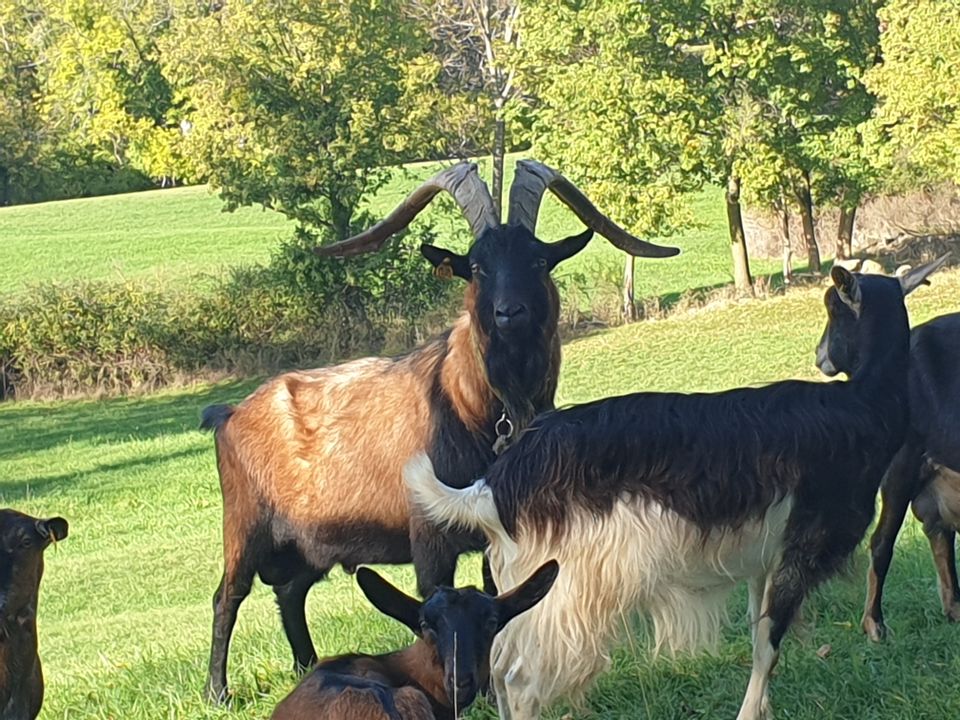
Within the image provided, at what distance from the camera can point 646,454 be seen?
5.04 meters

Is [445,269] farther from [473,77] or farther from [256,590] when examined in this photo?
[473,77]

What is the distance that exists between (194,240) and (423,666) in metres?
48.9

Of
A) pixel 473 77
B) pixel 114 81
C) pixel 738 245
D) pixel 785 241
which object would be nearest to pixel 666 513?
pixel 738 245

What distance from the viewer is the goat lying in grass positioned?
5.00 m

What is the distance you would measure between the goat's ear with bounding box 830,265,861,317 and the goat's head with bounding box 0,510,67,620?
3.28 meters

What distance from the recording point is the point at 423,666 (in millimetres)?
4543

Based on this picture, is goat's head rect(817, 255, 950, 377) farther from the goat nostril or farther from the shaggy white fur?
the goat nostril

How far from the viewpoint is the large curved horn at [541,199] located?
6.82m

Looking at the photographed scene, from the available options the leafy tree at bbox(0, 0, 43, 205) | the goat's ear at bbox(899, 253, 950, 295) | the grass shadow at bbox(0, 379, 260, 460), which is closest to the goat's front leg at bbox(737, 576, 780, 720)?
the goat's ear at bbox(899, 253, 950, 295)

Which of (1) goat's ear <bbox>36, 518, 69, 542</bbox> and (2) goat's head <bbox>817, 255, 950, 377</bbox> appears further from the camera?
(2) goat's head <bbox>817, 255, 950, 377</bbox>

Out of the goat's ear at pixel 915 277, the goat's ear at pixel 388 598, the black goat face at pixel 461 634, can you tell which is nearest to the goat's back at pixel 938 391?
the goat's ear at pixel 915 277

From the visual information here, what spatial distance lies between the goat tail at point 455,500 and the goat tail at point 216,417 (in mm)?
2402

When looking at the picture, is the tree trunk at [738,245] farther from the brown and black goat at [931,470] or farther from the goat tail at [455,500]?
the goat tail at [455,500]

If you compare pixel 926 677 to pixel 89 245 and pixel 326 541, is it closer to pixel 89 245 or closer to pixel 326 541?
pixel 326 541
